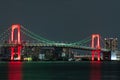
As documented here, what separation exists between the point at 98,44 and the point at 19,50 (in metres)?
29.6

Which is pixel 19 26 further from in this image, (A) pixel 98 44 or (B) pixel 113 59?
(B) pixel 113 59

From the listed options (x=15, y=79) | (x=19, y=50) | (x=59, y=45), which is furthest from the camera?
(x=59, y=45)

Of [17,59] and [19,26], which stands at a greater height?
[19,26]

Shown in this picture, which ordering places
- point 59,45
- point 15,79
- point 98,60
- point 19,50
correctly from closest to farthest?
1. point 15,79
2. point 19,50
3. point 59,45
4. point 98,60

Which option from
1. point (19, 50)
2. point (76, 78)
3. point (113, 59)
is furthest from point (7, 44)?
point (76, 78)

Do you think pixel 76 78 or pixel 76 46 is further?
pixel 76 46

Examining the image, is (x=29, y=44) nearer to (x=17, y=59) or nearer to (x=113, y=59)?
(x=17, y=59)

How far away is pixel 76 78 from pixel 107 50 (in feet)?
256

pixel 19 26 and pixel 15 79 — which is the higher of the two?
pixel 19 26

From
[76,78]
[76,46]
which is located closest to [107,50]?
[76,46]

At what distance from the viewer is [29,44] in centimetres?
10281

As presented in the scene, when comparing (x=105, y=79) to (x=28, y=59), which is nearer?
(x=105, y=79)

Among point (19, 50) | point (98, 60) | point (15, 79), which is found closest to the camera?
point (15, 79)

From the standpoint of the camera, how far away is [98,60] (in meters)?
122
